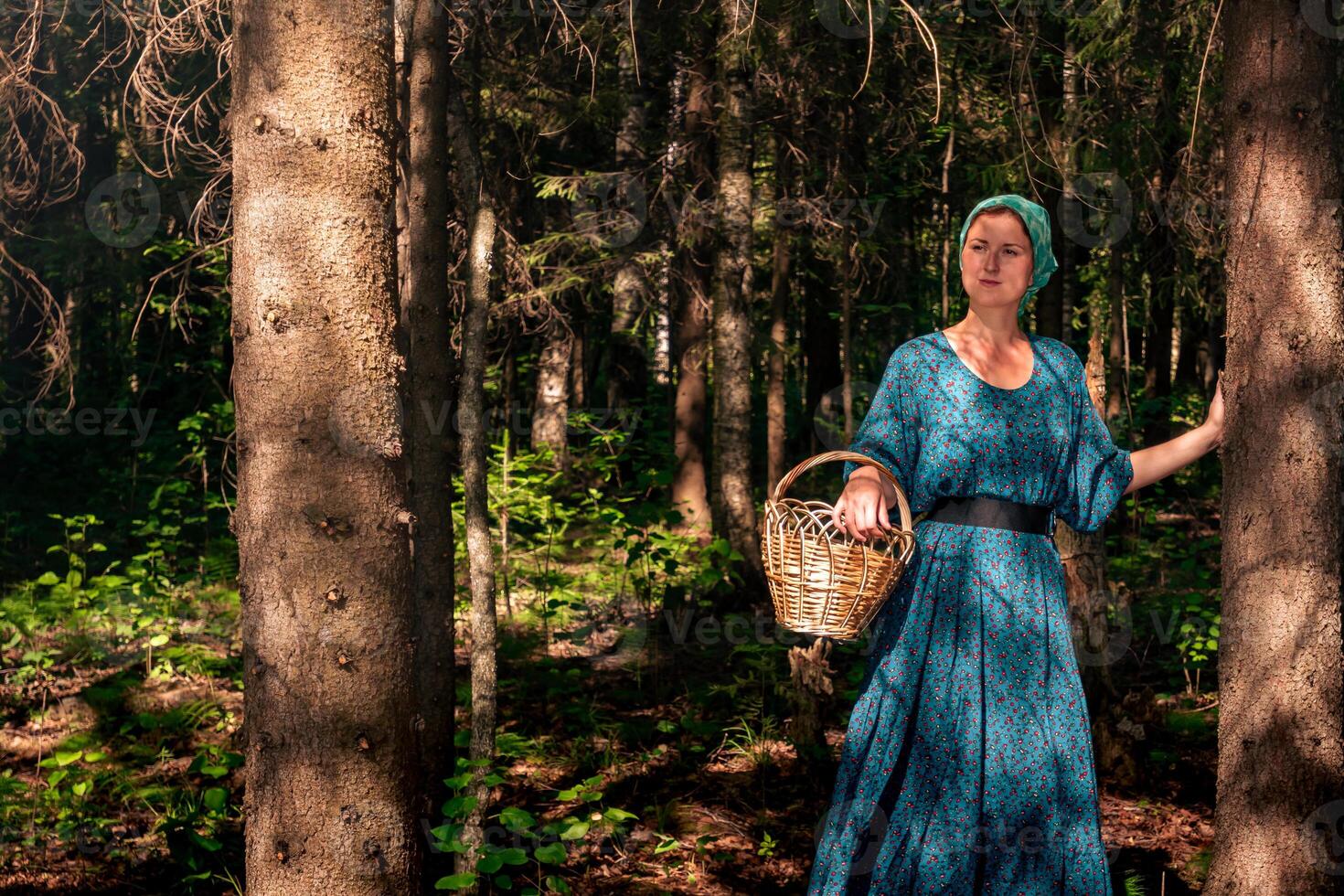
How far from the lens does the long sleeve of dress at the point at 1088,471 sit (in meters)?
3.48

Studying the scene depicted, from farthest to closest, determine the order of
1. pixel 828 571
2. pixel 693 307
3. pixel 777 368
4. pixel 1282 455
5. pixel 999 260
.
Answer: pixel 693 307 < pixel 777 368 < pixel 1282 455 < pixel 999 260 < pixel 828 571

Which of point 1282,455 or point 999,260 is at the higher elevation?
point 999,260

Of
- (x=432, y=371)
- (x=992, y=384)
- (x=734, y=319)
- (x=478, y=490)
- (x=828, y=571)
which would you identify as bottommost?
(x=828, y=571)

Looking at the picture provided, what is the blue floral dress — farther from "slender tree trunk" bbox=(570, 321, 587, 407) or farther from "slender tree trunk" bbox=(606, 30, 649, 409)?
"slender tree trunk" bbox=(570, 321, 587, 407)

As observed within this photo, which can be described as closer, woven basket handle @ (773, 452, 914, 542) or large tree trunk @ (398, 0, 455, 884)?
woven basket handle @ (773, 452, 914, 542)

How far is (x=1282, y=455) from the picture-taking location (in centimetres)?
363

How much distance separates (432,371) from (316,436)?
2458 millimetres

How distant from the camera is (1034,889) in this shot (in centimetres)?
319

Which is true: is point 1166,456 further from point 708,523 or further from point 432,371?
point 708,523

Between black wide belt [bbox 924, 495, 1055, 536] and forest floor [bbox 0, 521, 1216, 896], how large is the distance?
1673 millimetres

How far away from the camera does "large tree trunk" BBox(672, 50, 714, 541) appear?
33.8ft

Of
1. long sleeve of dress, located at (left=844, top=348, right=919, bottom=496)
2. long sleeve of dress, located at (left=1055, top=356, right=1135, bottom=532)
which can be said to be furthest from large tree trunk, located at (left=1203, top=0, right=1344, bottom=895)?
long sleeve of dress, located at (left=844, top=348, right=919, bottom=496)

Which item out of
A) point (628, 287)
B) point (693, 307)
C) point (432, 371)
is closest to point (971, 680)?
point (432, 371)

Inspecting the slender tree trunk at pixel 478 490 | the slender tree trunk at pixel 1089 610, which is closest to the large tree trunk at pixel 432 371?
the slender tree trunk at pixel 478 490
